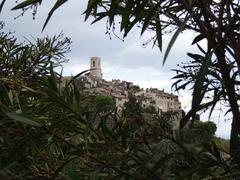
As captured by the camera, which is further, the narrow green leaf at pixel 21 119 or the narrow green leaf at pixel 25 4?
the narrow green leaf at pixel 25 4

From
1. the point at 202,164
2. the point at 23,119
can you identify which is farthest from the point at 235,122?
the point at 23,119

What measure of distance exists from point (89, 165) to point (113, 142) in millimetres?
105

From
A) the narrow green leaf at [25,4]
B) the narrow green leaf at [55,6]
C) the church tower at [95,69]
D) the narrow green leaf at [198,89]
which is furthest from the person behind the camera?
the church tower at [95,69]

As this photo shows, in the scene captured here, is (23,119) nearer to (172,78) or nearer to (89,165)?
(89,165)

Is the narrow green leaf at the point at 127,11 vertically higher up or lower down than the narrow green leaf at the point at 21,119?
higher up

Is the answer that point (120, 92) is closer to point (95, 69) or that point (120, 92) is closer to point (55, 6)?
point (95, 69)

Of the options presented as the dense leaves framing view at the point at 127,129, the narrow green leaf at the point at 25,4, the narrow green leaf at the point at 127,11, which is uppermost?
the narrow green leaf at the point at 25,4

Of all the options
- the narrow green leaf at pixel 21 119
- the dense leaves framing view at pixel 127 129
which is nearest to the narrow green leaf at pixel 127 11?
the dense leaves framing view at pixel 127 129

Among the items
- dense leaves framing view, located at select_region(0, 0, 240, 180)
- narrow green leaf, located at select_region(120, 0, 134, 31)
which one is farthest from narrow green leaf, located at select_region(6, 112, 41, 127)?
narrow green leaf, located at select_region(120, 0, 134, 31)

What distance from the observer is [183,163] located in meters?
1.45

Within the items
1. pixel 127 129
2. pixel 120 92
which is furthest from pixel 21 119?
pixel 120 92

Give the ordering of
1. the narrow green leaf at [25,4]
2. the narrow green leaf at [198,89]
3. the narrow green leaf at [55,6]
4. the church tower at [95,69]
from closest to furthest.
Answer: the narrow green leaf at [198,89]
the narrow green leaf at [55,6]
the narrow green leaf at [25,4]
the church tower at [95,69]

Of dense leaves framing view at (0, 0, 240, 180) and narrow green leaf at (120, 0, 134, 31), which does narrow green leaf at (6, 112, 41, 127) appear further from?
narrow green leaf at (120, 0, 134, 31)

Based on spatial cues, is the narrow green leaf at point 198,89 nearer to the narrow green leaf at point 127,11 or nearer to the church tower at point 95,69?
the narrow green leaf at point 127,11
